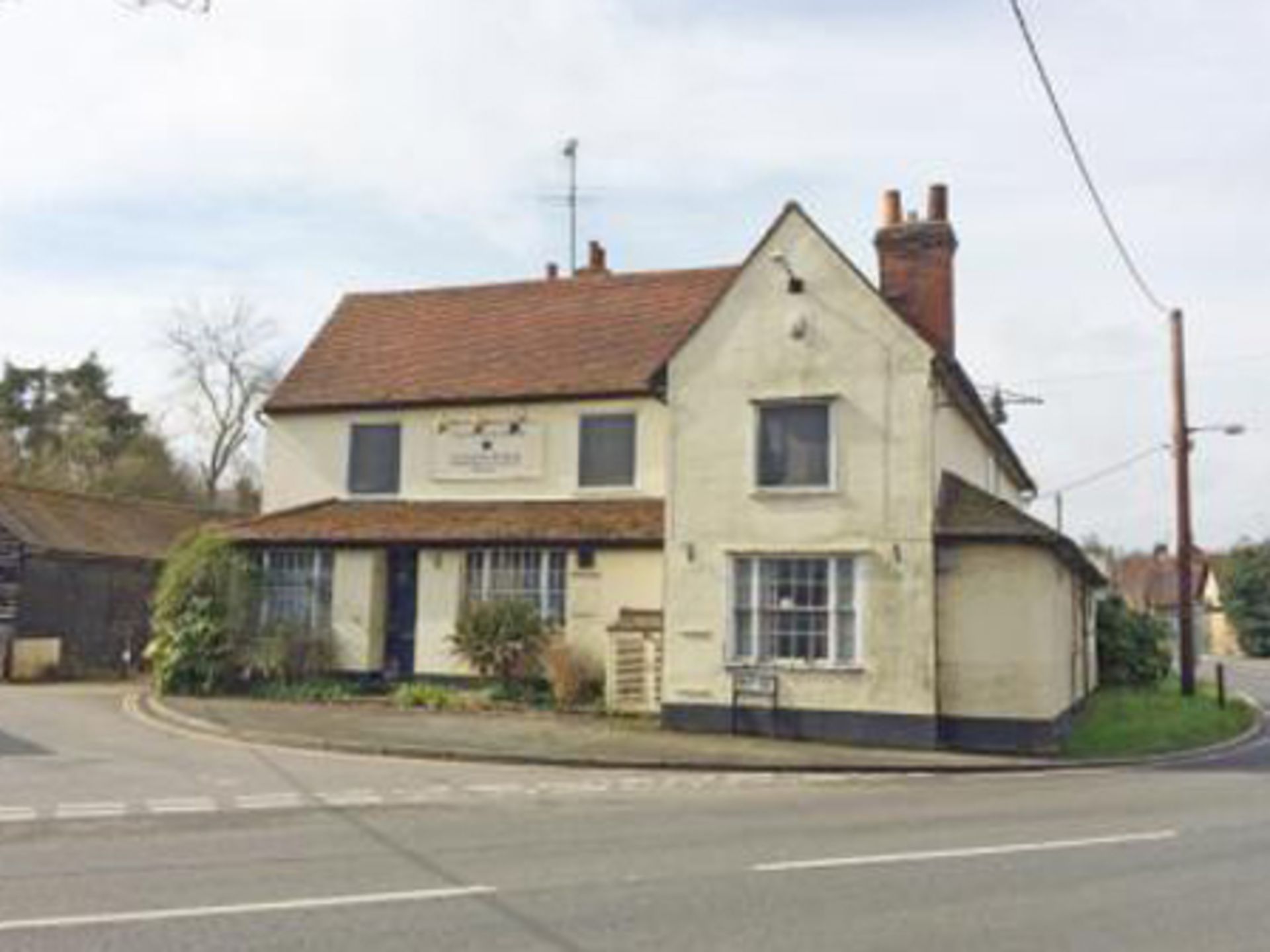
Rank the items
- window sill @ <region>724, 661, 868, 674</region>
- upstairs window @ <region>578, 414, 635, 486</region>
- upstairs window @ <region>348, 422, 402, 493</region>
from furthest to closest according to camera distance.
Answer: upstairs window @ <region>348, 422, 402, 493</region> → upstairs window @ <region>578, 414, 635, 486</region> → window sill @ <region>724, 661, 868, 674</region>

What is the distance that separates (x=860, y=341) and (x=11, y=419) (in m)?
45.2

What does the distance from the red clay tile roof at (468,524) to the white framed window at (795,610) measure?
2.68 metres

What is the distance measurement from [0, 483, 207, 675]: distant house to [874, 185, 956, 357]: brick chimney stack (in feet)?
64.6

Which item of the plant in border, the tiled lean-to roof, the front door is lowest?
the plant in border

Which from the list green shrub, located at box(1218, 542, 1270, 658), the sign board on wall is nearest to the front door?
the sign board on wall

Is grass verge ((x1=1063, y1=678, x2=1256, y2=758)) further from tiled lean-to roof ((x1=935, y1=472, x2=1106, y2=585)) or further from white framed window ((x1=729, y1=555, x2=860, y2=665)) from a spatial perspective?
white framed window ((x1=729, y1=555, x2=860, y2=665))

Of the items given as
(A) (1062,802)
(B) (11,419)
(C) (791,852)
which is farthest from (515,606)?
(B) (11,419)

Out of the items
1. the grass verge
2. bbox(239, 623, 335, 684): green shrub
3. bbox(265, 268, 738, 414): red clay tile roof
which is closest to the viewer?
the grass verge

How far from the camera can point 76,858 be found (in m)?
9.34

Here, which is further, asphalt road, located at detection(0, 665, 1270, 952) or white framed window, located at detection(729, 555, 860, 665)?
white framed window, located at detection(729, 555, 860, 665)

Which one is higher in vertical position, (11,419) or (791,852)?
(11,419)

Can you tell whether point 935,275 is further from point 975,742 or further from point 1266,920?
point 1266,920

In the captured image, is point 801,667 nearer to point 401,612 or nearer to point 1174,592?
point 401,612

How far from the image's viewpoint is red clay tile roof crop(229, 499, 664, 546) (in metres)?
22.5
